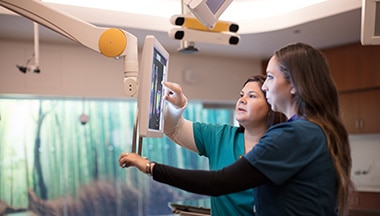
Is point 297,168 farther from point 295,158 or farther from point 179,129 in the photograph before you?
point 179,129

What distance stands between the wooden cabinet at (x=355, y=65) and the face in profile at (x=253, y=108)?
331 centimetres

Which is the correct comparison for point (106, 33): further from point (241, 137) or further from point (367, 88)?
point (367, 88)

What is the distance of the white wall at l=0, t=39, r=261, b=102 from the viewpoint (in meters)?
4.48

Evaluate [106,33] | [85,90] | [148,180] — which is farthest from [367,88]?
[106,33]

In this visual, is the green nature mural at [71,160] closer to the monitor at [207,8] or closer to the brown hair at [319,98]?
the monitor at [207,8]

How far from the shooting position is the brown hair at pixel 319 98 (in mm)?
1320

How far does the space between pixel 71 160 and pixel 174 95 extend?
11.1 feet

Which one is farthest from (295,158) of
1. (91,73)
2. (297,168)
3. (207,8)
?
(91,73)

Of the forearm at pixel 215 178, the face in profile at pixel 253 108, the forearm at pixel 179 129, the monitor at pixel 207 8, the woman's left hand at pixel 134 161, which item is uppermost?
the monitor at pixel 207 8

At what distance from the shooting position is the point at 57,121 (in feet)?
16.1

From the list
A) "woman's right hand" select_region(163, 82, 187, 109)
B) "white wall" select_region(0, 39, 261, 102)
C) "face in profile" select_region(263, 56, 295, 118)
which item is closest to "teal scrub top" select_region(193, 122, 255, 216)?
"woman's right hand" select_region(163, 82, 187, 109)

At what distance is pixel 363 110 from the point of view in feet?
16.4

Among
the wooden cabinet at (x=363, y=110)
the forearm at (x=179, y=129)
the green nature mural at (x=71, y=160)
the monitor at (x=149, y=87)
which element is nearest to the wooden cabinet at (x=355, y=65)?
the wooden cabinet at (x=363, y=110)

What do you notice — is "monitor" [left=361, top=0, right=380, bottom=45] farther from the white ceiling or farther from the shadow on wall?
the shadow on wall
